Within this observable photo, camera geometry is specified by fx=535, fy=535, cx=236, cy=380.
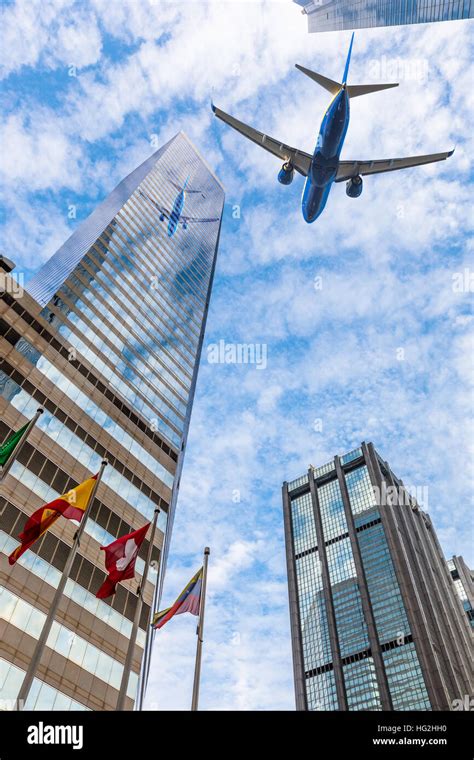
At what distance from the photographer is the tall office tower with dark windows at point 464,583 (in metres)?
149

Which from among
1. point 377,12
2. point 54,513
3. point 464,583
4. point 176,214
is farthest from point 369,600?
point 54,513

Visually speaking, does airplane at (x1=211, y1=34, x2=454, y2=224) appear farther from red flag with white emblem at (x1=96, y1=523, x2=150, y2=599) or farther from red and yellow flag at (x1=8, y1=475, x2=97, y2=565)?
red flag with white emblem at (x1=96, y1=523, x2=150, y2=599)

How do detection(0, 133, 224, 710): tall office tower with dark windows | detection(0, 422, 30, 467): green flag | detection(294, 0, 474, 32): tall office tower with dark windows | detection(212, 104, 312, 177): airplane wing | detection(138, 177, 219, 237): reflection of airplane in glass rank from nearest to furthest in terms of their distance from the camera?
1. detection(0, 422, 30, 467): green flag
2. detection(0, 133, 224, 710): tall office tower with dark windows
3. detection(212, 104, 312, 177): airplane wing
4. detection(294, 0, 474, 32): tall office tower with dark windows
5. detection(138, 177, 219, 237): reflection of airplane in glass

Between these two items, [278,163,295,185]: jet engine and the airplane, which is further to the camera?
[278,163,295,185]: jet engine

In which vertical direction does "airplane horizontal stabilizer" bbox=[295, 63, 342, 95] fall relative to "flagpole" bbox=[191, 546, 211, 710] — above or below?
above

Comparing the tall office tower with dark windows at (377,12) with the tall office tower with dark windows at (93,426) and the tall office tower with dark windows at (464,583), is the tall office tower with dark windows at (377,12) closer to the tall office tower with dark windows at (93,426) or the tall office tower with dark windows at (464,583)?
the tall office tower with dark windows at (93,426)

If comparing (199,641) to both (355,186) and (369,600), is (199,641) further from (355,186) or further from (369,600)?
(369,600)

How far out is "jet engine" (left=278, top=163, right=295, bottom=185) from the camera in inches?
1966

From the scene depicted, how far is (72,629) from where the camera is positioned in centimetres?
2878

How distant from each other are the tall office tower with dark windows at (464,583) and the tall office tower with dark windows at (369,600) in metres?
20.4

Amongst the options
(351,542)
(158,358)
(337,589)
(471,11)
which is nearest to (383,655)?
(337,589)

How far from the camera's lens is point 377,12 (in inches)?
2813

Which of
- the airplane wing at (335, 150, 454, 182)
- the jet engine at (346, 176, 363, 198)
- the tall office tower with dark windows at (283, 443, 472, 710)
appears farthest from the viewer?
the tall office tower with dark windows at (283, 443, 472, 710)

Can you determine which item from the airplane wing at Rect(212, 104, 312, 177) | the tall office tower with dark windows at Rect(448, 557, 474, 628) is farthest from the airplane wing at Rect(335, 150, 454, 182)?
the tall office tower with dark windows at Rect(448, 557, 474, 628)
